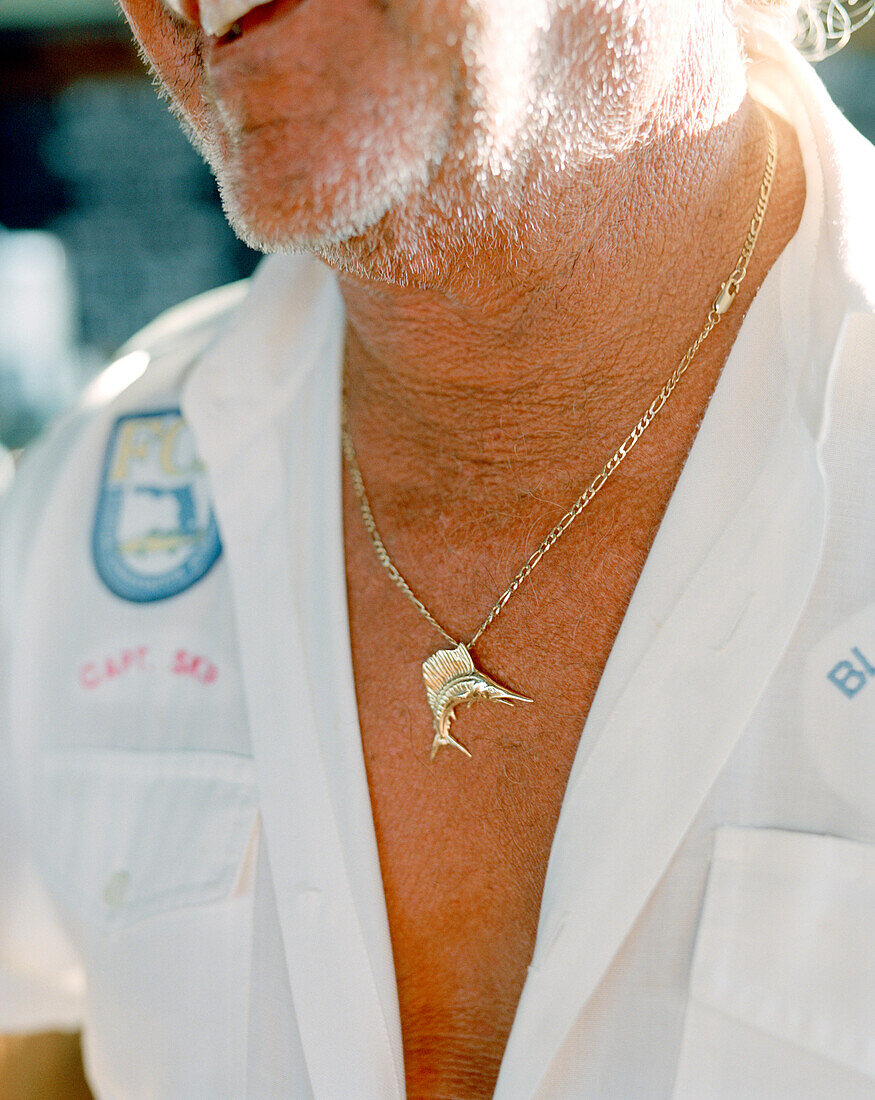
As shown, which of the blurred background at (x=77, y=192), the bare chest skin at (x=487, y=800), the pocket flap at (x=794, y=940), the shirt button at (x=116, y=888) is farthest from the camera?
the blurred background at (x=77, y=192)

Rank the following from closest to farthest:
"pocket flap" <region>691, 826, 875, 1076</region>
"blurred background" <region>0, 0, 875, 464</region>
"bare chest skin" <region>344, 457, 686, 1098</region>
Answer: "pocket flap" <region>691, 826, 875, 1076</region>
"bare chest skin" <region>344, 457, 686, 1098</region>
"blurred background" <region>0, 0, 875, 464</region>

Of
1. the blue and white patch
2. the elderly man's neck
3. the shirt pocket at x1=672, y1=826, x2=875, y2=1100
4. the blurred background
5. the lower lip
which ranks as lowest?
the shirt pocket at x1=672, y1=826, x2=875, y2=1100

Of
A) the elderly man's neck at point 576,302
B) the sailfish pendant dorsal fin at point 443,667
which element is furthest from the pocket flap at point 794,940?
the elderly man's neck at point 576,302

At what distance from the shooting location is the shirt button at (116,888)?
0.94 meters

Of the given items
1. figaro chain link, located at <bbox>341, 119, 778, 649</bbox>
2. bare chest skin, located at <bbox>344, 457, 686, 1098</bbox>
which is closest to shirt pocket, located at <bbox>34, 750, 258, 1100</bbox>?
bare chest skin, located at <bbox>344, 457, 686, 1098</bbox>

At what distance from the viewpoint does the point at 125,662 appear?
1.00 metres

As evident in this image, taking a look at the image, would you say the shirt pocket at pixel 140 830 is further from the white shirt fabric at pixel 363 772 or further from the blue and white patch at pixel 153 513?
the blue and white patch at pixel 153 513

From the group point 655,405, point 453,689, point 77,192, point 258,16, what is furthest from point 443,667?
point 77,192

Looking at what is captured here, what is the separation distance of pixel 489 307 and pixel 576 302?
0.07m

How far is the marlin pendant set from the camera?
2.85ft

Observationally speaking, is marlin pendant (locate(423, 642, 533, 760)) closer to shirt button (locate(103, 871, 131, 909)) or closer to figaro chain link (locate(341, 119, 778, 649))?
figaro chain link (locate(341, 119, 778, 649))

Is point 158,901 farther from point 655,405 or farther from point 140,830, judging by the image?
point 655,405

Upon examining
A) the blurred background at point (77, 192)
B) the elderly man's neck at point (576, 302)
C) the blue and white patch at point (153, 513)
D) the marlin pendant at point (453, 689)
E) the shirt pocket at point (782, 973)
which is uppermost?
the blurred background at point (77, 192)

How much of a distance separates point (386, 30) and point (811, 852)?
62 centimetres
